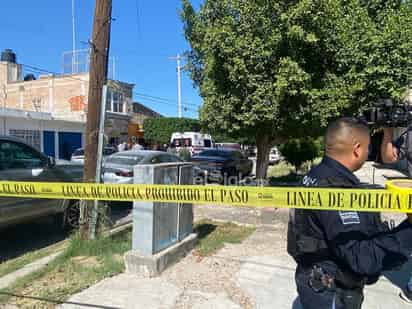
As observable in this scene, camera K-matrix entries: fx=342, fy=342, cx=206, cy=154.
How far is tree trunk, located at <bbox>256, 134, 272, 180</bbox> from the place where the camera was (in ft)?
29.6

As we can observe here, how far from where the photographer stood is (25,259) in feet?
15.6

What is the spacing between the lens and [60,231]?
6.38 meters

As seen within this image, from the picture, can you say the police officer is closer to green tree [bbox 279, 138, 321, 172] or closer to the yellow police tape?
the yellow police tape

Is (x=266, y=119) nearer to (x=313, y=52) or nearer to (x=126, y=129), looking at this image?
(x=313, y=52)

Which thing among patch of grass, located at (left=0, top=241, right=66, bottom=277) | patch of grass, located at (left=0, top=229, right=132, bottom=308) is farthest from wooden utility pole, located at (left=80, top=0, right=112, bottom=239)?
patch of grass, located at (left=0, top=241, right=66, bottom=277)

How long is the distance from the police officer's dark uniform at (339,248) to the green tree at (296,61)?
5089 mm

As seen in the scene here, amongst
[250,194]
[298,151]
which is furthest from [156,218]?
[298,151]

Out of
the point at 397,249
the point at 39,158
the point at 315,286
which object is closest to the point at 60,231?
the point at 39,158

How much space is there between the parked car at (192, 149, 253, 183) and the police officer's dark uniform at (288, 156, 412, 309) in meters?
10.8

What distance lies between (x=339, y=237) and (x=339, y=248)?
0.05m

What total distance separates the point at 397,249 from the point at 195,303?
2.38 m

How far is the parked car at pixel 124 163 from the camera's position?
26.9ft

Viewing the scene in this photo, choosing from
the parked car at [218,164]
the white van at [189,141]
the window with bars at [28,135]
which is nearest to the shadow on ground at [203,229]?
the parked car at [218,164]

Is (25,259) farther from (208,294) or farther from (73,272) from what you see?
(208,294)
